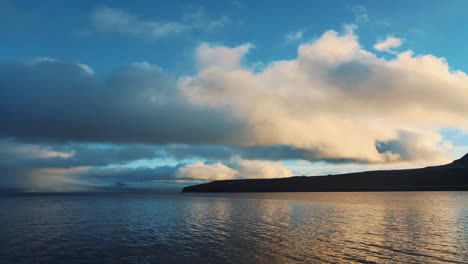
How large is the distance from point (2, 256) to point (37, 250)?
3.64 metres

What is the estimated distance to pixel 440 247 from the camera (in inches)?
1503

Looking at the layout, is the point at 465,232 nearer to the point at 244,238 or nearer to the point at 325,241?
the point at 325,241

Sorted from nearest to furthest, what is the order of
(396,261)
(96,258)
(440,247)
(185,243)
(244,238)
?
(396,261)
(96,258)
(440,247)
(185,243)
(244,238)

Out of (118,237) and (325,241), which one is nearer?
(325,241)

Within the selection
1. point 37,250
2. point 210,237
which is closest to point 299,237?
point 210,237

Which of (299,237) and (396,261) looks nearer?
(396,261)

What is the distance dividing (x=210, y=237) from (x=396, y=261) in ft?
79.9

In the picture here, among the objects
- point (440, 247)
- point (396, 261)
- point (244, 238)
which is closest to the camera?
point (396, 261)

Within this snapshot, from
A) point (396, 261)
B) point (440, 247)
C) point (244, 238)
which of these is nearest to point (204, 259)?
point (244, 238)

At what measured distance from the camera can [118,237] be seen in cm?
4828

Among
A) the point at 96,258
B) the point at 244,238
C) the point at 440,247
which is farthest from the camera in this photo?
the point at 244,238

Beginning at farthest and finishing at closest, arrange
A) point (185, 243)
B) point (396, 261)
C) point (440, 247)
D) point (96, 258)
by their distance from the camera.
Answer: point (185, 243)
point (440, 247)
point (96, 258)
point (396, 261)

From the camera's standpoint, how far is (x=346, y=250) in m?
37.1

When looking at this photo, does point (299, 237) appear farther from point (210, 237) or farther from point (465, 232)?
point (465, 232)
